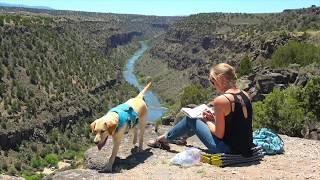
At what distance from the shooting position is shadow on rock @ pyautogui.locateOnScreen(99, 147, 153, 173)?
14.5 meters

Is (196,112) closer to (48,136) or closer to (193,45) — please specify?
(48,136)

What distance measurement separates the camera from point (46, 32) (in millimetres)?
124875

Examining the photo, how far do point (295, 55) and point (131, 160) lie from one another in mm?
58771

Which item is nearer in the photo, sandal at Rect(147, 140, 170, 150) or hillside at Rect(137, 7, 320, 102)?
sandal at Rect(147, 140, 170, 150)

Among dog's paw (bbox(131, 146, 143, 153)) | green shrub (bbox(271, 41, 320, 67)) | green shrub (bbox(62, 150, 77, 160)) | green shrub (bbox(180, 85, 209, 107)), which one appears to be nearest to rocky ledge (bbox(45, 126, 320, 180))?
dog's paw (bbox(131, 146, 143, 153))

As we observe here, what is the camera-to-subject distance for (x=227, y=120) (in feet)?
42.3

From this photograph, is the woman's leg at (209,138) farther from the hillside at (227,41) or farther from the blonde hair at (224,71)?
the hillside at (227,41)

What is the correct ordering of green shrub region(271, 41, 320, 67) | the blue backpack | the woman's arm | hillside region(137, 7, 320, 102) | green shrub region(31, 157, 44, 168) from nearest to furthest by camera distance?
the woman's arm < the blue backpack < green shrub region(271, 41, 320, 67) < green shrub region(31, 157, 44, 168) < hillside region(137, 7, 320, 102)

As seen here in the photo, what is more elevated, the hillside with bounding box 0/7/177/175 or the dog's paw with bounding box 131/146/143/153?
the dog's paw with bounding box 131/146/143/153

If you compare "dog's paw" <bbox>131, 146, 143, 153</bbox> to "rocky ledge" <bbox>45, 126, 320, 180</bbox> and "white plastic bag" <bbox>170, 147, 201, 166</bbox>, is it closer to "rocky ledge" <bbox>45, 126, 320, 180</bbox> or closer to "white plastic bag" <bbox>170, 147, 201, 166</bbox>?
"rocky ledge" <bbox>45, 126, 320, 180</bbox>

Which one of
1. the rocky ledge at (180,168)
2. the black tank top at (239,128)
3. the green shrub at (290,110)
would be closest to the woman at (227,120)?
the black tank top at (239,128)

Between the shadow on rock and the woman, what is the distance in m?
A: 2.10

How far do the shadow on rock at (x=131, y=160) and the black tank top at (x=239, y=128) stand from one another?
2.90m

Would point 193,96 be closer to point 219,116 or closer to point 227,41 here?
point 227,41
